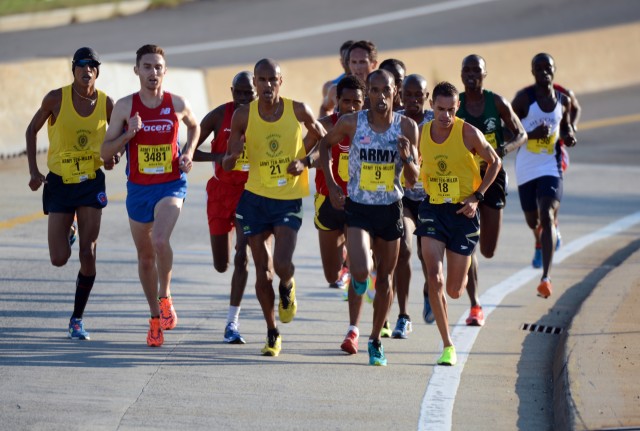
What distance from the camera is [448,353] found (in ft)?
32.1

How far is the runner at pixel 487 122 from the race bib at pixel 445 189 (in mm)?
1078

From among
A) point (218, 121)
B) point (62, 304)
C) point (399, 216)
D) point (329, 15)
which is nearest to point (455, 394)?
point (399, 216)

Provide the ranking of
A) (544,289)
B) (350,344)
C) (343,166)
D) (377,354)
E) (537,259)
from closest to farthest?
(377,354), (350,344), (343,166), (544,289), (537,259)

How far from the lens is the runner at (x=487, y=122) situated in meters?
11.2

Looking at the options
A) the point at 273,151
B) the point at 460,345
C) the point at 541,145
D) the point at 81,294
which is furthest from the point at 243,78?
the point at 541,145

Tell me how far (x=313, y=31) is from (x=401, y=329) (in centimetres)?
2382

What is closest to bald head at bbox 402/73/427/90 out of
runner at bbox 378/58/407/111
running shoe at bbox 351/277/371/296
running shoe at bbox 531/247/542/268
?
runner at bbox 378/58/407/111

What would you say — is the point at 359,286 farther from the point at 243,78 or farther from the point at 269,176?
the point at 243,78

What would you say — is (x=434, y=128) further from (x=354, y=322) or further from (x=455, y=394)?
(x=455, y=394)

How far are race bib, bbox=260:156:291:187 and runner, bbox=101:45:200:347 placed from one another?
56 cm

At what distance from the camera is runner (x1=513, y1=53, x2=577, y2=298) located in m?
12.9

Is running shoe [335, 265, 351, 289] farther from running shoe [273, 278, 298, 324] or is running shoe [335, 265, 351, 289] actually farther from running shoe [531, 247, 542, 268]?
running shoe [273, 278, 298, 324]

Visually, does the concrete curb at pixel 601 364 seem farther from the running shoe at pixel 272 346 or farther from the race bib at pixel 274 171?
the race bib at pixel 274 171

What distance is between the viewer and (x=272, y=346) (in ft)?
32.4
